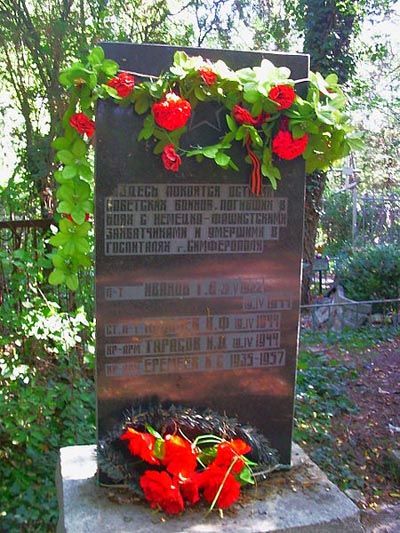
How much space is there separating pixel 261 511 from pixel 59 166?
12.5 feet

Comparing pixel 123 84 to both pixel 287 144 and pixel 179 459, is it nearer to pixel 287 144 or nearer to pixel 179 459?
pixel 287 144

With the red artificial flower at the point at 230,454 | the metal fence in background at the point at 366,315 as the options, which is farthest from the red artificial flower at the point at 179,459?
the metal fence in background at the point at 366,315

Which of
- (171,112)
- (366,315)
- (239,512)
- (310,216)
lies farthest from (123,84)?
(310,216)

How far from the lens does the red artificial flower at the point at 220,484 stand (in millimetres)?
2445

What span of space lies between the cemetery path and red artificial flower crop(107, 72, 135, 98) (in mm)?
2975

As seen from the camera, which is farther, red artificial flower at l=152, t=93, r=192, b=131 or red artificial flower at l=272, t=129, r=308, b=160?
red artificial flower at l=272, t=129, r=308, b=160

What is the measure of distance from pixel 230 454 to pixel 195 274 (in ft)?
2.45

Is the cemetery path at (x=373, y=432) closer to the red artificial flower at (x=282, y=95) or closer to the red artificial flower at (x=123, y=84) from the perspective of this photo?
the red artificial flower at (x=282, y=95)

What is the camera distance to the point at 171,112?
2.37 meters

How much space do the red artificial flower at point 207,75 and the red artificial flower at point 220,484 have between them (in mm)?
1520

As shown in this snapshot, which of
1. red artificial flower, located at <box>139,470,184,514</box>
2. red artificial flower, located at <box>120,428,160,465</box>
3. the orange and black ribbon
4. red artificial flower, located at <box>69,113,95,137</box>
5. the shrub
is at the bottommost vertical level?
the shrub

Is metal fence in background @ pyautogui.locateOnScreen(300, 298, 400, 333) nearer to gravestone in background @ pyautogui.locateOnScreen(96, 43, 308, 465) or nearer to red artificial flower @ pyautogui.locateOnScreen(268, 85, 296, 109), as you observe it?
gravestone in background @ pyautogui.locateOnScreen(96, 43, 308, 465)

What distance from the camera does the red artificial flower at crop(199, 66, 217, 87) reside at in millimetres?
2430

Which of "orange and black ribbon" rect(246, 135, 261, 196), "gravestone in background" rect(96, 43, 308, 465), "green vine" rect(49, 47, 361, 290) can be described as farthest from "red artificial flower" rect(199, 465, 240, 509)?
"orange and black ribbon" rect(246, 135, 261, 196)
